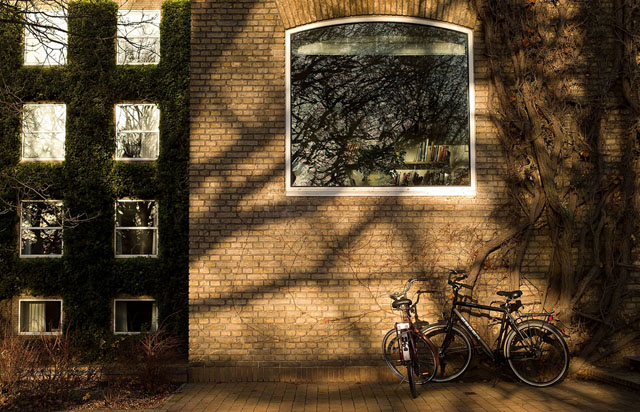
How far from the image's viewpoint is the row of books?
791cm

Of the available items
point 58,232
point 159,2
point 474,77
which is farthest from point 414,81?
point 58,232

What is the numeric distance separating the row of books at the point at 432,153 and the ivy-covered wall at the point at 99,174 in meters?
6.41

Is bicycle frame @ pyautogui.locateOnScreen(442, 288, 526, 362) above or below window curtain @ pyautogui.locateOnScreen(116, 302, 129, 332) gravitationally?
above

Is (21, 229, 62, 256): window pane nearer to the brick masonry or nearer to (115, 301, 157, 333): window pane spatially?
(115, 301, 157, 333): window pane

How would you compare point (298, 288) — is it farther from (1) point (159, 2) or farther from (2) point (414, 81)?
(1) point (159, 2)

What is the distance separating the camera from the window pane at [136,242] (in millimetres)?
12945

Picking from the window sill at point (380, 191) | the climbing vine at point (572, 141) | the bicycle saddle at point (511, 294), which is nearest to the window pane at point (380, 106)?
the window sill at point (380, 191)

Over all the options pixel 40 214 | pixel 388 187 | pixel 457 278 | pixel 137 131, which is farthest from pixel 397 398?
pixel 40 214

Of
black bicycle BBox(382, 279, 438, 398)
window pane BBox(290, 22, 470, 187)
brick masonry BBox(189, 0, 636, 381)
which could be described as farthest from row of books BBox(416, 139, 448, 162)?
black bicycle BBox(382, 279, 438, 398)

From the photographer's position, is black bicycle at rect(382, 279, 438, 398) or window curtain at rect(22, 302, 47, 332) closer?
black bicycle at rect(382, 279, 438, 398)

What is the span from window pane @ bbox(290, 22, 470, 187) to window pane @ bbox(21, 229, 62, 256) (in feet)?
25.2

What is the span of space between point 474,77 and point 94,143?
8.73 m

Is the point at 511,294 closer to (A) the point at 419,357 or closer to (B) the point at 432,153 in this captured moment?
(A) the point at 419,357

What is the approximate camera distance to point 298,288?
25.1ft
